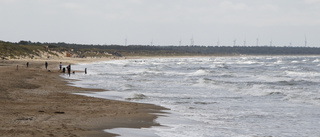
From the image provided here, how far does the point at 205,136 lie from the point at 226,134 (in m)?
0.85

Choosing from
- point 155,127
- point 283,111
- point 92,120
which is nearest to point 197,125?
point 155,127

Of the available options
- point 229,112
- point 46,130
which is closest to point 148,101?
point 229,112

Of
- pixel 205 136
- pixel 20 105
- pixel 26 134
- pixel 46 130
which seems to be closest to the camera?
pixel 26 134

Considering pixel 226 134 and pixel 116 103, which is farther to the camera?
pixel 116 103

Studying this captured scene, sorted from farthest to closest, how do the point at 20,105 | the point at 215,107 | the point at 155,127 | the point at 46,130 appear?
1. the point at 215,107
2. the point at 20,105
3. the point at 155,127
4. the point at 46,130

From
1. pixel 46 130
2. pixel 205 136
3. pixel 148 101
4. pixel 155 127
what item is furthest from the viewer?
pixel 148 101

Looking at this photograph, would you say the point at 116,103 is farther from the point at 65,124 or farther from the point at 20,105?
the point at 65,124

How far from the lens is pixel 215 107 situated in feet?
69.4

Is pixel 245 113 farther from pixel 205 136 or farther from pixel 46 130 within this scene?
pixel 46 130

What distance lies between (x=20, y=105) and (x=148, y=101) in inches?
298

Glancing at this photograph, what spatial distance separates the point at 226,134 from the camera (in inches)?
540

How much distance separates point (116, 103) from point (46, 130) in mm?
9401

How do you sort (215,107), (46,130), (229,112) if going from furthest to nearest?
(215,107) < (229,112) < (46,130)

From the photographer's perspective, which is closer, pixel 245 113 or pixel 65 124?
pixel 65 124
